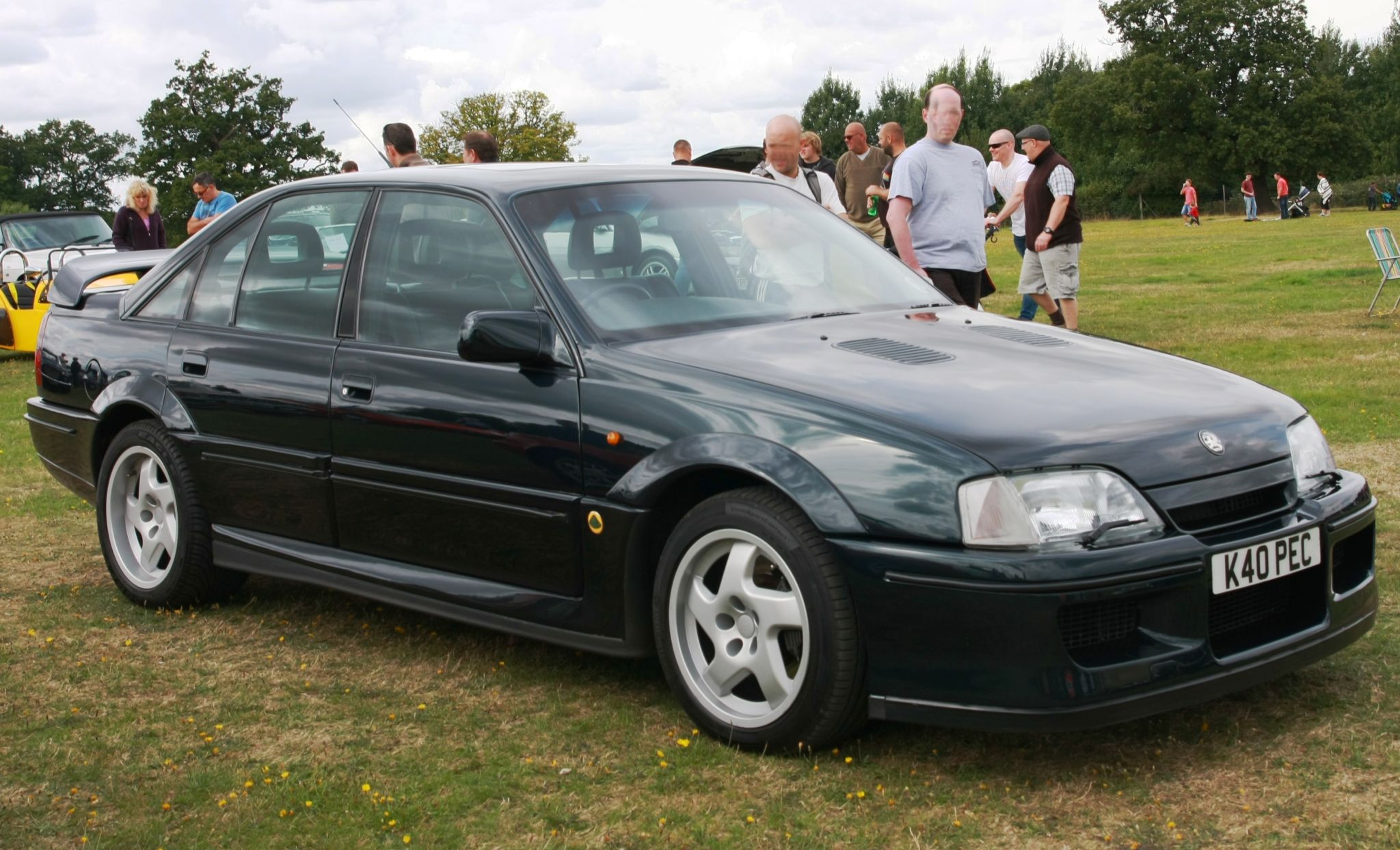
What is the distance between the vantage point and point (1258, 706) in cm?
389

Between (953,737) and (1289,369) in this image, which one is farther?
(1289,369)

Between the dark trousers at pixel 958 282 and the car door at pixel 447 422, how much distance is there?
3927 millimetres

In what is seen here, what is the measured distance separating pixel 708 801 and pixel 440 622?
1.97 meters

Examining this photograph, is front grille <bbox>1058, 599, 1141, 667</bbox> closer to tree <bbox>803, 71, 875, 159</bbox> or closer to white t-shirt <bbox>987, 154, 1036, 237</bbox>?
white t-shirt <bbox>987, 154, 1036, 237</bbox>

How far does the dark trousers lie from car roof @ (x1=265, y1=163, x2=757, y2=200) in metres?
3.01

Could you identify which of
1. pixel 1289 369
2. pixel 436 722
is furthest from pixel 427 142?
pixel 436 722

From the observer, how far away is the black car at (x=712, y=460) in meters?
3.31

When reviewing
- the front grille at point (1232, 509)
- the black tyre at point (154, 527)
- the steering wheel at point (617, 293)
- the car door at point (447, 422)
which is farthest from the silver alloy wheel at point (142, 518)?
the front grille at point (1232, 509)

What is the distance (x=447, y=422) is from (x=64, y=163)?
404ft

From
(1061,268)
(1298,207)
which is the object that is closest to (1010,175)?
(1061,268)

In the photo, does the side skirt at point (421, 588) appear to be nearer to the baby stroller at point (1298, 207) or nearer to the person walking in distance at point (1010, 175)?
the person walking in distance at point (1010, 175)

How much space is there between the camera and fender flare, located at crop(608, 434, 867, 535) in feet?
11.2

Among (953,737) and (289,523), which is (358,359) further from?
(953,737)

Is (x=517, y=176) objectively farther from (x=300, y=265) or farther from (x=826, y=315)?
(x=826, y=315)
